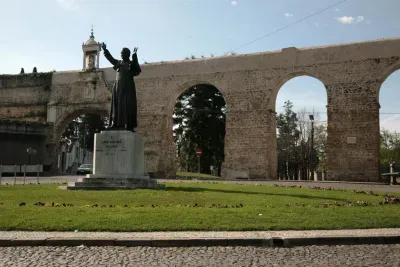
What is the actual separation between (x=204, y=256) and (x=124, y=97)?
9572mm

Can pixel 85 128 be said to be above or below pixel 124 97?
above

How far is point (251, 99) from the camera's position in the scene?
2581 cm

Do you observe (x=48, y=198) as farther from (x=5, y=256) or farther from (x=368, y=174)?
(x=368, y=174)

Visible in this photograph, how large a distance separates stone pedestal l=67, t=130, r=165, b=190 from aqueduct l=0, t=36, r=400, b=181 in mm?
13001

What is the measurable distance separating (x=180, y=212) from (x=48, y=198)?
410 centimetres

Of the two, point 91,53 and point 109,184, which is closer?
point 109,184

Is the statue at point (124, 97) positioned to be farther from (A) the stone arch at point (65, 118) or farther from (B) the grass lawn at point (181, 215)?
(A) the stone arch at point (65, 118)

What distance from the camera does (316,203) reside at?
10.0 meters

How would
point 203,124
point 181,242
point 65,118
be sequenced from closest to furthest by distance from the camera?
point 181,242
point 65,118
point 203,124

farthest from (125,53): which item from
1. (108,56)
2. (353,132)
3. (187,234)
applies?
(353,132)

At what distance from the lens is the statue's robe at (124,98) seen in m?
13.9

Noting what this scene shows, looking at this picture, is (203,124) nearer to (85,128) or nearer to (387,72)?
(387,72)

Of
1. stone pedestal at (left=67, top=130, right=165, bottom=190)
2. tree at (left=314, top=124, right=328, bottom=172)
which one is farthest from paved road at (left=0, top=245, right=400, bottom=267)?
tree at (left=314, top=124, right=328, bottom=172)

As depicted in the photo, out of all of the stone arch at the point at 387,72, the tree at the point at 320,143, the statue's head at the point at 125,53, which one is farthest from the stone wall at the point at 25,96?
the tree at the point at 320,143
